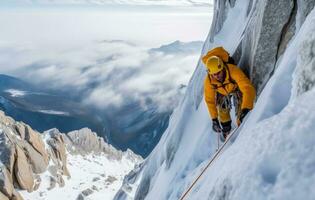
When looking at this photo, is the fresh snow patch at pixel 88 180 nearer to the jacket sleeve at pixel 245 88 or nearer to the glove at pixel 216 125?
the glove at pixel 216 125

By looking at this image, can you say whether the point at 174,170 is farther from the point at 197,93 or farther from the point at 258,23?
the point at 258,23

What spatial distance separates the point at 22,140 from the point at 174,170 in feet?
328

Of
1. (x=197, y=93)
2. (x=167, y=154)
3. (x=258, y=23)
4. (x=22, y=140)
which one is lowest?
(x=22, y=140)

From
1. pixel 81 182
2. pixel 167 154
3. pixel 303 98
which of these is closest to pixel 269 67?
pixel 303 98

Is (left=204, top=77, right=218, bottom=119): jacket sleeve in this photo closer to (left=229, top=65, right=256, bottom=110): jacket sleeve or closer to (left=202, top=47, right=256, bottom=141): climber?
(left=202, top=47, right=256, bottom=141): climber

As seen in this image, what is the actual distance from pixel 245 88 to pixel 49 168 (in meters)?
118

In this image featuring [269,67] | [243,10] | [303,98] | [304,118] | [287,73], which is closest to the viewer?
[304,118]

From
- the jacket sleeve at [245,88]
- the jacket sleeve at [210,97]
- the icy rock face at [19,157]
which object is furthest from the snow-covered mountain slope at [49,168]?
the jacket sleeve at [245,88]

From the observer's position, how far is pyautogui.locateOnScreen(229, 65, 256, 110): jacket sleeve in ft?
36.4

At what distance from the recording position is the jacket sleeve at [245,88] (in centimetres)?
1111

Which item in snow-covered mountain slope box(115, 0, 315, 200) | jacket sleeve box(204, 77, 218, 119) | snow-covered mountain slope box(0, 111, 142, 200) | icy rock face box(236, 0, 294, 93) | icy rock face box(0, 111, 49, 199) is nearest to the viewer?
snow-covered mountain slope box(115, 0, 315, 200)

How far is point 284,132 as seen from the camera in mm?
5852

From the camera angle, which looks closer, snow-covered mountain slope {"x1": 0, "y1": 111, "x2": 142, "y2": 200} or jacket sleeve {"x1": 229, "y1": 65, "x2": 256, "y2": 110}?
jacket sleeve {"x1": 229, "y1": 65, "x2": 256, "y2": 110}

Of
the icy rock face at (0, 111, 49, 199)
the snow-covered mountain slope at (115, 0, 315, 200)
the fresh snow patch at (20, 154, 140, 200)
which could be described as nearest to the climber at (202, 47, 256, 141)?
the snow-covered mountain slope at (115, 0, 315, 200)
